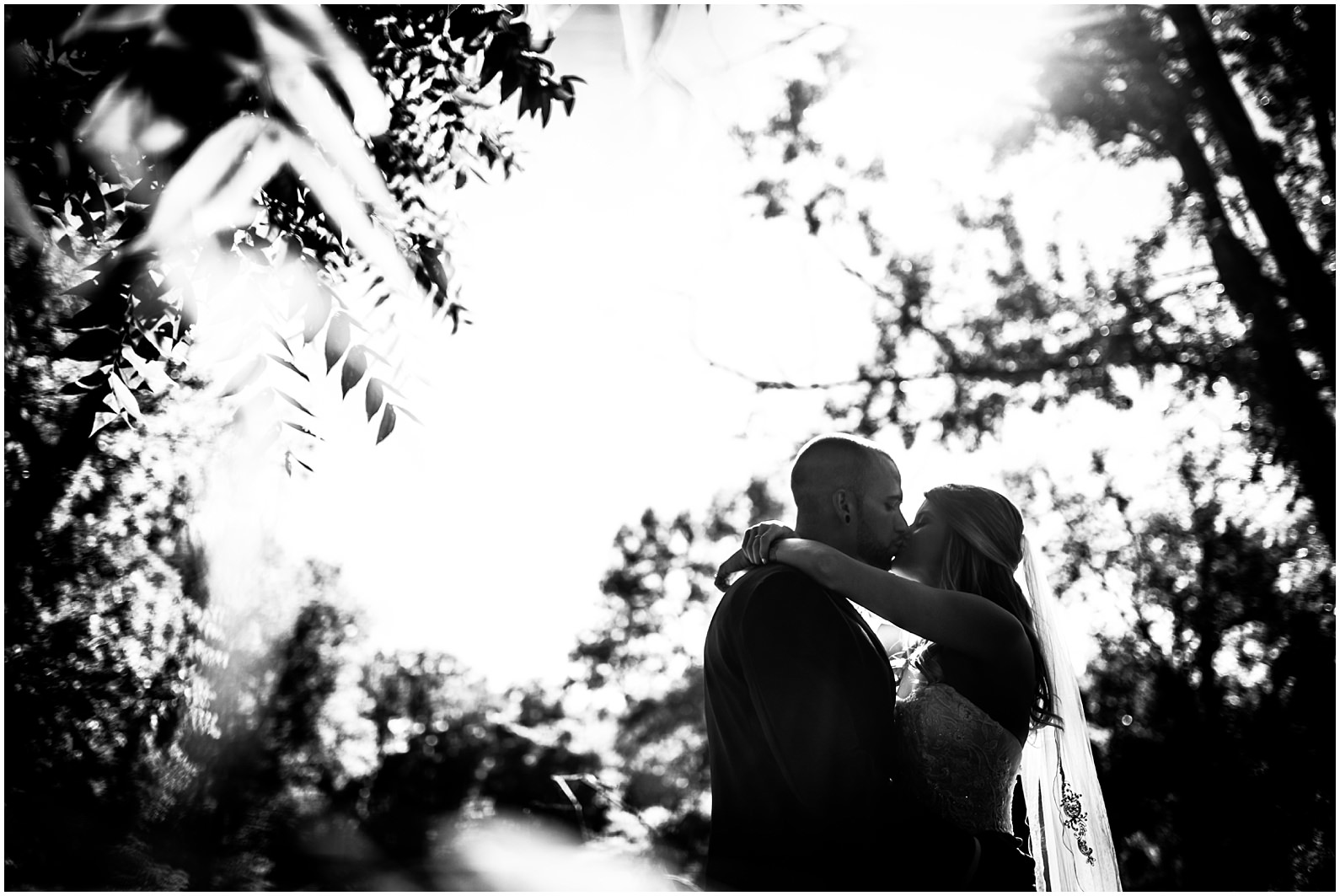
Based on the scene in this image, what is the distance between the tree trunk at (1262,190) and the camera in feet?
18.5

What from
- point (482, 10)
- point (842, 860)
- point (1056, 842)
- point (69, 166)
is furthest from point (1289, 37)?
point (69, 166)

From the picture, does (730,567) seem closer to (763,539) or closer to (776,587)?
(763,539)

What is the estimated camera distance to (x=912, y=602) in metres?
2.21

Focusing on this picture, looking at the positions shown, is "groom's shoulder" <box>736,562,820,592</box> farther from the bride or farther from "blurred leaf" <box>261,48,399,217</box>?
"blurred leaf" <box>261,48,399,217</box>

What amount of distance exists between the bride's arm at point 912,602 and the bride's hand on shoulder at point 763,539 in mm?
30

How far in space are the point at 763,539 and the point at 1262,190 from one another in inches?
244

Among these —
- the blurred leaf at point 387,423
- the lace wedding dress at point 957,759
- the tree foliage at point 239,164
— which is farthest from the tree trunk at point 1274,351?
the blurred leaf at point 387,423

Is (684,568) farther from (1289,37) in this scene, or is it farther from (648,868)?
(1289,37)

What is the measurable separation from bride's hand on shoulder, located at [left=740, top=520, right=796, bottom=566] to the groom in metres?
0.04

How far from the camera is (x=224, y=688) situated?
12219 millimetres

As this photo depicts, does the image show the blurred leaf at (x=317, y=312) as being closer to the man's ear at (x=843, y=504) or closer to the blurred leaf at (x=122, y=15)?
the blurred leaf at (x=122, y=15)

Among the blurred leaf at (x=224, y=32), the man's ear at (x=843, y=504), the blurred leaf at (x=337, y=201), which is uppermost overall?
the man's ear at (x=843, y=504)

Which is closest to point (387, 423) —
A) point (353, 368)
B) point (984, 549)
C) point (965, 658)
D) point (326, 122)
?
point (353, 368)

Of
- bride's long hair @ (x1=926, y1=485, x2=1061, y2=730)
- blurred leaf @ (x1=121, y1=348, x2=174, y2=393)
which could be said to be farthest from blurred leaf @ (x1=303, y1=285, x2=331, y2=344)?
bride's long hair @ (x1=926, y1=485, x2=1061, y2=730)
